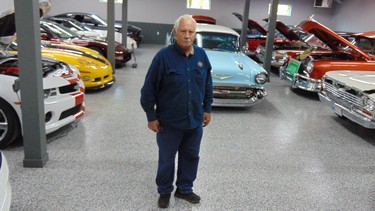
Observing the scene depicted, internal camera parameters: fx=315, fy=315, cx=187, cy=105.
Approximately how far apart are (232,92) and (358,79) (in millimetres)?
1951

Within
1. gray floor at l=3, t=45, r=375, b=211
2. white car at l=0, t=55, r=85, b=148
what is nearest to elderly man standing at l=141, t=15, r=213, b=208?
gray floor at l=3, t=45, r=375, b=211

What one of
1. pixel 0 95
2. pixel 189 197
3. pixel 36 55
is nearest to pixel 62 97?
pixel 0 95

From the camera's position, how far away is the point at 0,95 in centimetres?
330

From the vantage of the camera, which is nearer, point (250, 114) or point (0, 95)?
point (0, 95)

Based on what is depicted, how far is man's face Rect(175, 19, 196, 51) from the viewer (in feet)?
7.33

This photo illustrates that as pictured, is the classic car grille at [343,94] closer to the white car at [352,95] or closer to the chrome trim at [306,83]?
the white car at [352,95]

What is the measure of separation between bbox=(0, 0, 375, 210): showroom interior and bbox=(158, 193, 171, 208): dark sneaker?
0.30 feet

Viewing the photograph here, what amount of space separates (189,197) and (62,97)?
80.0 inches

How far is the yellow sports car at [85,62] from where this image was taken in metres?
5.93

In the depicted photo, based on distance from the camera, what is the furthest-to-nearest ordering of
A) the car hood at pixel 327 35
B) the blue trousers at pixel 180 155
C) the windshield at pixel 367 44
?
Result: 1. the windshield at pixel 367 44
2. the car hood at pixel 327 35
3. the blue trousers at pixel 180 155

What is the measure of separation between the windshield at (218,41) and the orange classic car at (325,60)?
1419mm

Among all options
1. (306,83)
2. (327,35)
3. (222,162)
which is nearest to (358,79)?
(306,83)

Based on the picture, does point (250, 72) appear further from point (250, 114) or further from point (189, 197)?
point (189, 197)

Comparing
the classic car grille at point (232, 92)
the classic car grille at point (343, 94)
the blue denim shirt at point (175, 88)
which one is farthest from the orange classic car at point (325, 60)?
the blue denim shirt at point (175, 88)
